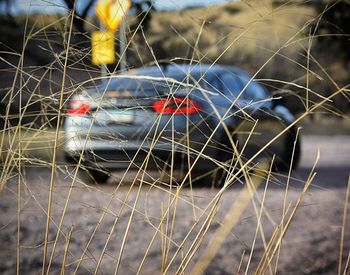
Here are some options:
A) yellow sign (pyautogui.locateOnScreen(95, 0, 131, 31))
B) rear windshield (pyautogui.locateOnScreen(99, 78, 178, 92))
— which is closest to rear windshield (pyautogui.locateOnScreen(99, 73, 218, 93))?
rear windshield (pyautogui.locateOnScreen(99, 78, 178, 92))

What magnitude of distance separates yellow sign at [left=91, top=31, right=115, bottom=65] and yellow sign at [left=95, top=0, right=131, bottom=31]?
0.04 m

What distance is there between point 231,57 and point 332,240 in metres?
24.7

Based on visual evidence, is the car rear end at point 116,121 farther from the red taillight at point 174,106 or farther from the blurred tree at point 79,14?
the blurred tree at point 79,14

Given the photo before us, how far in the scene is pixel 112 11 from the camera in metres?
2.37

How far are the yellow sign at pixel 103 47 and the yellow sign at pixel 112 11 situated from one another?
0.04 meters

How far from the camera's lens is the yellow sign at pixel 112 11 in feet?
6.66

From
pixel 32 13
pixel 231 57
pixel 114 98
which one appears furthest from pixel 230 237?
pixel 231 57

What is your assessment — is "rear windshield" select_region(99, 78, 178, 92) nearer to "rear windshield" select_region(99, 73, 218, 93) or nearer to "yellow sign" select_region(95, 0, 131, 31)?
"rear windshield" select_region(99, 73, 218, 93)

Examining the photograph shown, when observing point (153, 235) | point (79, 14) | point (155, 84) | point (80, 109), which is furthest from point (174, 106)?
point (153, 235)

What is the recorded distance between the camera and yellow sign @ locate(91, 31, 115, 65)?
6.60ft

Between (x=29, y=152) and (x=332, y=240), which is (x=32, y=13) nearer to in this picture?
(x=29, y=152)

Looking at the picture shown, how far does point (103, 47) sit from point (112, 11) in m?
0.29

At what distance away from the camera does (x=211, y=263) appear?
11.1 feet

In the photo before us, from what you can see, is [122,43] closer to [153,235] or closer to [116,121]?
[116,121]
